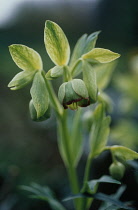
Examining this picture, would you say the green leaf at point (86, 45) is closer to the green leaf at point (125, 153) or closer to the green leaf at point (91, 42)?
the green leaf at point (91, 42)

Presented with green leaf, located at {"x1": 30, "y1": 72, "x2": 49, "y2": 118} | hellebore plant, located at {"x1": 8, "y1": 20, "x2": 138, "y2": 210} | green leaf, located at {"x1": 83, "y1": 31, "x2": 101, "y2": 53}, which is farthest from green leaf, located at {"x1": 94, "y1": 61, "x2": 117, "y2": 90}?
green leaf, located at {"x1": 30, "y1": 72, "x2": 49, "y2": 118}

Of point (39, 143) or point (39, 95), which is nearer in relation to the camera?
point (39, 95)

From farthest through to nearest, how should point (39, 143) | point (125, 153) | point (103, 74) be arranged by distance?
point (39, 143)
point (103, 74)
point (125, 153)

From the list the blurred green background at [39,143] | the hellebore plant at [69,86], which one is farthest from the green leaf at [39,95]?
the blurred green background at [39,143]

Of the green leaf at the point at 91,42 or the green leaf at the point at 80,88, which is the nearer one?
the green leaf at the point at 80,88

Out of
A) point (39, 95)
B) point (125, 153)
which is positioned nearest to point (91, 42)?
point (39, 95)

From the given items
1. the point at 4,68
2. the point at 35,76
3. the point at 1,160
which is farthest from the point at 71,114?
the point at 4,68

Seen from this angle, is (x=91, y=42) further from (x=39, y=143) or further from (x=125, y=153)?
(x=39, y=143)
